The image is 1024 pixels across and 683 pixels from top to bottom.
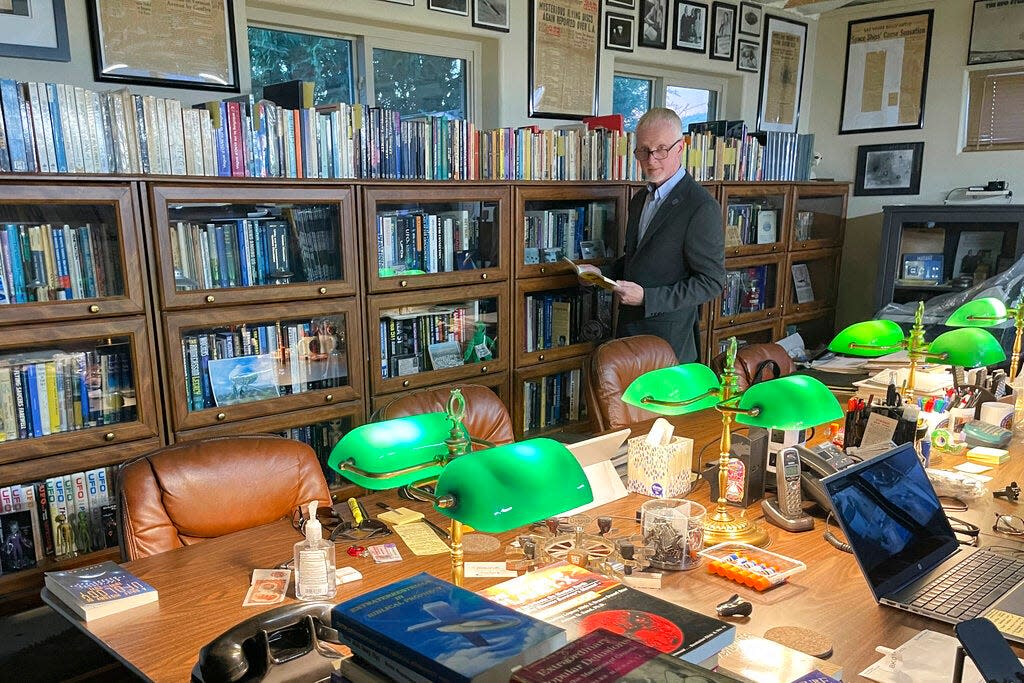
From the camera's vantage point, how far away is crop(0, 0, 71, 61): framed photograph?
2316mm

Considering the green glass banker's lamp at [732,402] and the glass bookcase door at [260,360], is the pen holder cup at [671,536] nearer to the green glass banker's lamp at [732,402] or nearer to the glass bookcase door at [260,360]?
the green glass banker's lamp at [732,402]

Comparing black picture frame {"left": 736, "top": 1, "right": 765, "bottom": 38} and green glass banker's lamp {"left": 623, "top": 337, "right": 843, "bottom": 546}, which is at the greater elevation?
black picture frame {"left": 736, "top": 1, "right": 765, "bottom": 38}

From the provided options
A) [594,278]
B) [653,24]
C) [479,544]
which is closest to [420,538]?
[479,544]

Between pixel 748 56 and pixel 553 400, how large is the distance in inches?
104

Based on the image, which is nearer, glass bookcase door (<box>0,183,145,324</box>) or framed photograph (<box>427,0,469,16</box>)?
glass bookcase door (<box>0,183,145,324</box>)

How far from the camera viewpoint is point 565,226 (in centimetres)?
361

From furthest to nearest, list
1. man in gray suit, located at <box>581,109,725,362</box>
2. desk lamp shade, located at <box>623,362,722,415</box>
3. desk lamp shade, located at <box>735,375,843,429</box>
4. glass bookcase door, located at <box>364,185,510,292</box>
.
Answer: man in gray suit, located at <box>581,109,725,362</box>
glass bookcase door, located at <box>364,185,510,292</box>
desk lamp shade, located at <box>623,362,722,415</box>
desk lamp shade, located at <box>735,375,843,429</box>

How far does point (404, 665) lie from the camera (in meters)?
0.83

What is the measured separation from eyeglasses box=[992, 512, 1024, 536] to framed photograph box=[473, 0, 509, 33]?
2779mm

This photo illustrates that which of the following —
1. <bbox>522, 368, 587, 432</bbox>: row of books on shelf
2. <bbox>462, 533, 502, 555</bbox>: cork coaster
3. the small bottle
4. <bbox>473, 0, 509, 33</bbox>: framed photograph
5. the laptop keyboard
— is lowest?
<bbox>522, 368, 587, 432</bbox>: row of books on shelf

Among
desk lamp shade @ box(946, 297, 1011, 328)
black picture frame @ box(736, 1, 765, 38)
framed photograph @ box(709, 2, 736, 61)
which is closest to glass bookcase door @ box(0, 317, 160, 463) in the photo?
desk lamp shade @ box(946, 297, 1011, 328)

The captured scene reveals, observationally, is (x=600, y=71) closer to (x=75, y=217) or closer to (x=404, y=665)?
(x=75, y=217)

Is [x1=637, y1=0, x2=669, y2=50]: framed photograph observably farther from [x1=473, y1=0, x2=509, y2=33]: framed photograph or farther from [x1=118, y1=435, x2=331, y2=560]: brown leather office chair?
[x1=118, y1=435, x2=331, y2=560]: brown leather office chair

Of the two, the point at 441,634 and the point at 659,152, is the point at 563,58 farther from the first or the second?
the point at 441,634
